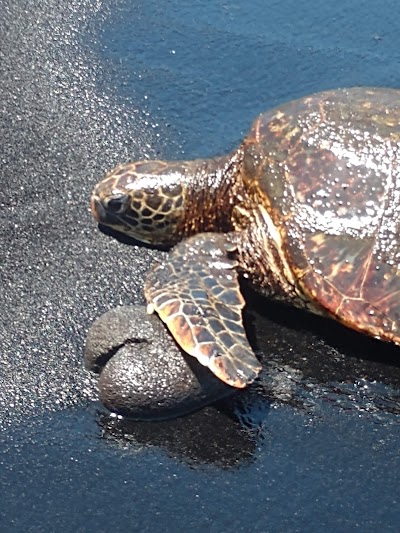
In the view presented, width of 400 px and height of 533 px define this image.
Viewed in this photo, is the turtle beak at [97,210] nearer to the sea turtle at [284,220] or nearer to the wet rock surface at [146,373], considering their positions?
the sea turtle at [284,220]

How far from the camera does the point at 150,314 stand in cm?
427

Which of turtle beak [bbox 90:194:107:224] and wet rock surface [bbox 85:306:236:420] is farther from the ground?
turtle beak [bbox 90:194:107:224]

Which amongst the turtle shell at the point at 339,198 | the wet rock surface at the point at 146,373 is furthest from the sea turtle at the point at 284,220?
the wet rock surface at the point at 146,373

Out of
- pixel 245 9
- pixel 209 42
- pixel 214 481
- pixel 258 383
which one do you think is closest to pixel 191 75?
pixel 209 42

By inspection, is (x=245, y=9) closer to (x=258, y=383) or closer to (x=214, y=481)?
(x=258, y=383)

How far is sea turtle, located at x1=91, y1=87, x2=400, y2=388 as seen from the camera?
13.9 ft

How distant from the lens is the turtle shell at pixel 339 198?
14.1ft

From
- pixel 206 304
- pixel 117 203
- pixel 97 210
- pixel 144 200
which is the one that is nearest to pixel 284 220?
pixel 206 304

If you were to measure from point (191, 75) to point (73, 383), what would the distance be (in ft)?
9.81

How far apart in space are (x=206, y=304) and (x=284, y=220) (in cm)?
64

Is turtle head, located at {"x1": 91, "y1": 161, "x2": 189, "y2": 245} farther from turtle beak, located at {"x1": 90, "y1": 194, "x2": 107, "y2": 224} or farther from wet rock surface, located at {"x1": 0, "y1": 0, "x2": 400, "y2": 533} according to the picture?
wet rock surface, located at {"x1": 0, "y1": 0, "x2": 400, "y2": 533}

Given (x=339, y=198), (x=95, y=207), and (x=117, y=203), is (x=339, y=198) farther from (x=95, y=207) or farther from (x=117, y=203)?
(x=95, y=207)

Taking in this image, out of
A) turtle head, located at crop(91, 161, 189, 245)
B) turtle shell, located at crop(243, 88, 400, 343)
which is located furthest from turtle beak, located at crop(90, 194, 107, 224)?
turtle shell, located at crop(243, 88, 400, 343)

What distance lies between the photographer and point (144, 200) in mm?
5129
